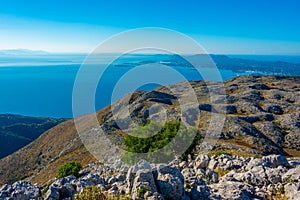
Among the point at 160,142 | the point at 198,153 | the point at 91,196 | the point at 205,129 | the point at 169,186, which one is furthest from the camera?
the point at 205,129

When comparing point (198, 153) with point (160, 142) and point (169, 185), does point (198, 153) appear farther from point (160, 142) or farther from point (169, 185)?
point (169, 185)

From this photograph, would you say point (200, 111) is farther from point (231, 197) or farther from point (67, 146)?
point (231, 197)

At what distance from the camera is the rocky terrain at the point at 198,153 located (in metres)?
19.3

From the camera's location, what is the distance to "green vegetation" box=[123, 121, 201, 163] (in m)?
35.5

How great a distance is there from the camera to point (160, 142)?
36.6 m

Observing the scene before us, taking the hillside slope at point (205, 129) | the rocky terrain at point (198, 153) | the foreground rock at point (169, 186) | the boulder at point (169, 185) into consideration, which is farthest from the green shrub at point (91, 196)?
the hillside slope at point (205, 129)

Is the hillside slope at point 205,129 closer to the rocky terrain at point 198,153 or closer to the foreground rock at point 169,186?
the rocky terrain at point 198,153

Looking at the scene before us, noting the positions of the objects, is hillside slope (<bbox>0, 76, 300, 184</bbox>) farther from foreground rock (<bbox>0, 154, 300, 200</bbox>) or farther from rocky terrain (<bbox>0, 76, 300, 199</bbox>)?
foreground rock (<bbox>0, 154, 300, 200</bbox>)

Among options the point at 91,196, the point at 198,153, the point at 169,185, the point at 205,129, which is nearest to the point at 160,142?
the point at 169,185

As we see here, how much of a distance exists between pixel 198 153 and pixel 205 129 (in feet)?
89.8

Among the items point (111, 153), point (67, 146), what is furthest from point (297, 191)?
point (67, 146)

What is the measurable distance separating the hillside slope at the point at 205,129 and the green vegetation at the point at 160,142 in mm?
19385

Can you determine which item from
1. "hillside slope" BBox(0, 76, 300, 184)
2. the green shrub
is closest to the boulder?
the green shrub

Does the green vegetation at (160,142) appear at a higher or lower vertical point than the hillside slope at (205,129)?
higher
